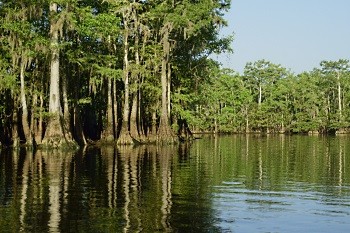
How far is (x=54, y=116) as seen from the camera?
108 ft

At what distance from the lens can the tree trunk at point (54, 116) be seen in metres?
32.5

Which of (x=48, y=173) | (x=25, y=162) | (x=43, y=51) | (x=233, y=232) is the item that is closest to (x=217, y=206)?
(x=233, y=232)

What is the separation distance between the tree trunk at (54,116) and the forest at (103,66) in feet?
0.20

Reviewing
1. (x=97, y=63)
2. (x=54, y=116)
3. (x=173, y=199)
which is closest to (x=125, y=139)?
(x=97, y=63)

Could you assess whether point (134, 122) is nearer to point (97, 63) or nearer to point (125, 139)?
point (125, 139)

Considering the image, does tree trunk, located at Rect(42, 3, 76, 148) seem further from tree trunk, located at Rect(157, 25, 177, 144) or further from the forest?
tree trunk, located at Rect(157, 25, 177, 144)

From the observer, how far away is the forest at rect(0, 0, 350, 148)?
3350 cm

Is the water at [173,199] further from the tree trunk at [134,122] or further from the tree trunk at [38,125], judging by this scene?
the tree trunk at [134,122]

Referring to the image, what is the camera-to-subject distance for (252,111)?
9706 cm

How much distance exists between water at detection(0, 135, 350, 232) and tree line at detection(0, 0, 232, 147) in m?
14.1

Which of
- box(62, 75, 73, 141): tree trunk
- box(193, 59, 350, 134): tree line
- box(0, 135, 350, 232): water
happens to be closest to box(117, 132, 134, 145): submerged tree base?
box(62, 75, 73, 141): tree trunk

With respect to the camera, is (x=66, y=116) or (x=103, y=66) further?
(x=103, y=66)

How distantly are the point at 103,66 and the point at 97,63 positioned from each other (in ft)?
1.67

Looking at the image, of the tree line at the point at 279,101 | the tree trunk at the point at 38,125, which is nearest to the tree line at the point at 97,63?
the tree trunk at the point at 38,125
